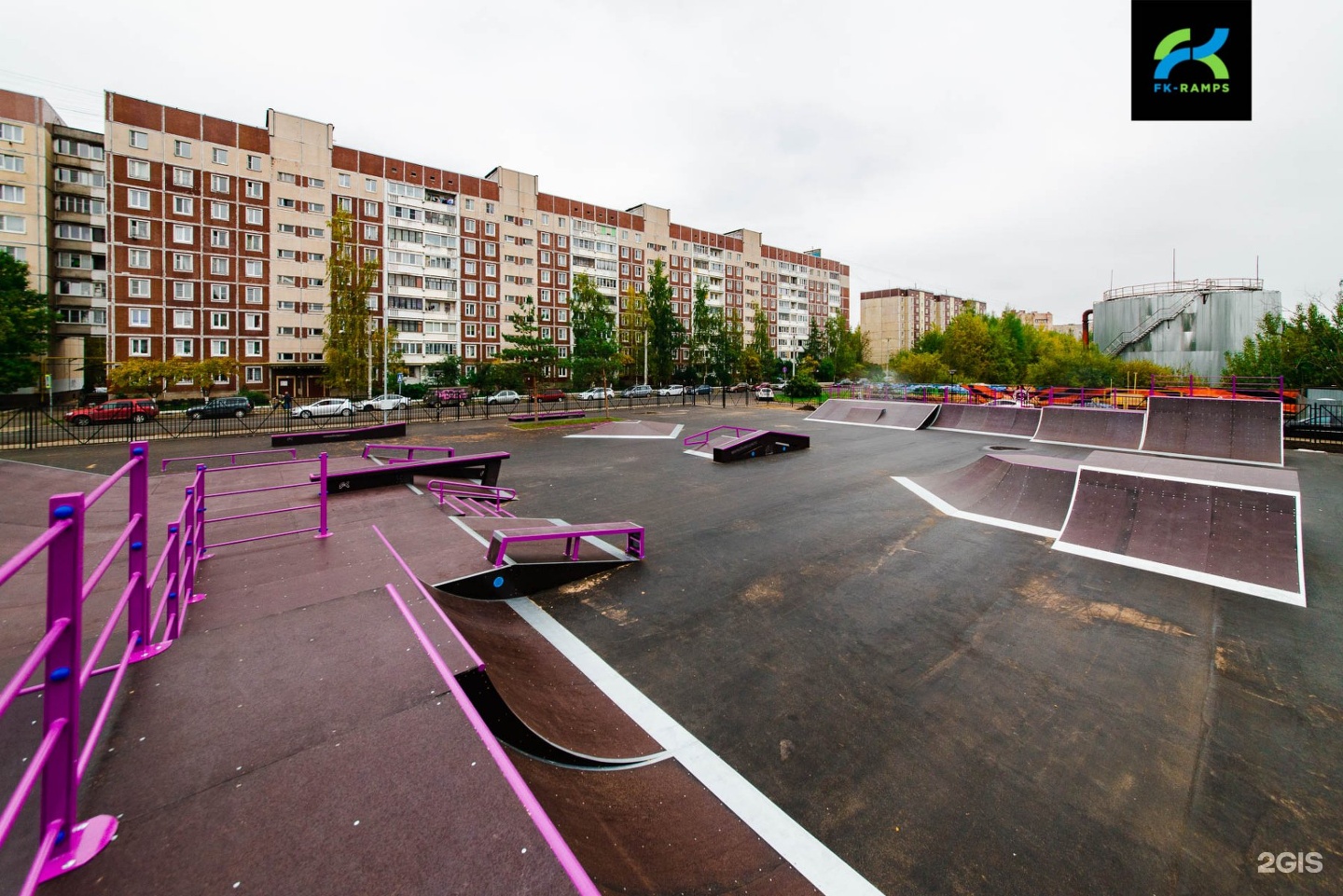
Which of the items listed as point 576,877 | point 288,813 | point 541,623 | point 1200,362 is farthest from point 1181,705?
point 1200,362

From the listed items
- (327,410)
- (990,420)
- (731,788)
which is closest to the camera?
(731,788)

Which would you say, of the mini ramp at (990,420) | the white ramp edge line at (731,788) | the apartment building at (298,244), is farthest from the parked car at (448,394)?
the white ramp edge line at (731,788)

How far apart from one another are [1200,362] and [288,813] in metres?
62.8

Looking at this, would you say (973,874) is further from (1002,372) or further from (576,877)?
(1002,372)

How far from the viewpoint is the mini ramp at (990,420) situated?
24625mm

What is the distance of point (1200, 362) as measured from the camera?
45938 mm

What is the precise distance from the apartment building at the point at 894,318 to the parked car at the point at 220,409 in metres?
120

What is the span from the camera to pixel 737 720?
4918 millimetres

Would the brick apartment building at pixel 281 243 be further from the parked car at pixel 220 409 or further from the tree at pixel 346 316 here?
the parked car at pixel 220 409

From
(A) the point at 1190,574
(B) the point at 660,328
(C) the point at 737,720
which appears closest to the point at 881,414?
(A) the point at 1190,574

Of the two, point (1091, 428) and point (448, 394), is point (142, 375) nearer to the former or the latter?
point (448, 394)

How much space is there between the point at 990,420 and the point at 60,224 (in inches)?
3020

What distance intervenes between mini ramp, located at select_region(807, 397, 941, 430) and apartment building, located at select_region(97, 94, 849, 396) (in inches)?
891

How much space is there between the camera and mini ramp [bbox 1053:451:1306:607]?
7895 millimetres
